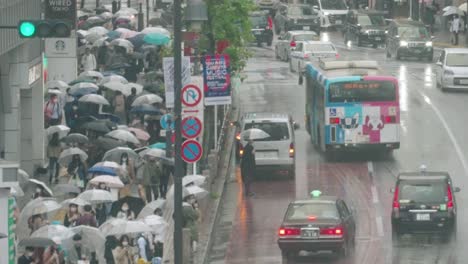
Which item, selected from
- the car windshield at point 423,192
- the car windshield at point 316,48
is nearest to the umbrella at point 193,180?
the car windshield at point 423,192

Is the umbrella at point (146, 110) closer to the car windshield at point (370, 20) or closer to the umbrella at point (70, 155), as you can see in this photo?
the umbrella at point (70, 155)

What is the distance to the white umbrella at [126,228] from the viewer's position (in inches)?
1103

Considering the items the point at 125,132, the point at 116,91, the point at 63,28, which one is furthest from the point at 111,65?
the point at 63,28

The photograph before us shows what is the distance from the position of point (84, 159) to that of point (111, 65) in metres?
18.3

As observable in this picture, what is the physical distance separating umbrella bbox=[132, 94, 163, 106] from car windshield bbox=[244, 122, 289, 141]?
3.07 meters

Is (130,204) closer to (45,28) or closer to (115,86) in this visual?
(45,28)

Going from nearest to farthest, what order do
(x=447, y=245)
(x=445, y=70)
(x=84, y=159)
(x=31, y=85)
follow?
(x=447, y=245), (x=84, y=159), (x=31, y=85), (x=445, y=70)

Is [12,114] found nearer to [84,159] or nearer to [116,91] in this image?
[84,159]

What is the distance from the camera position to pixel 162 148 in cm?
3853

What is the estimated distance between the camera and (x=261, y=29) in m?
82.4

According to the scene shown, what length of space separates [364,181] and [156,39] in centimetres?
1719

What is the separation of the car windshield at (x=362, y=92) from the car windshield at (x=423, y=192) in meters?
11.3

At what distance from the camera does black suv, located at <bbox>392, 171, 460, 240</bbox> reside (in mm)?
34250

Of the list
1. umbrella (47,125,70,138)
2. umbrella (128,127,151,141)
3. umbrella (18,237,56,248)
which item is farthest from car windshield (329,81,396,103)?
umbrella (18,237,56,248)
